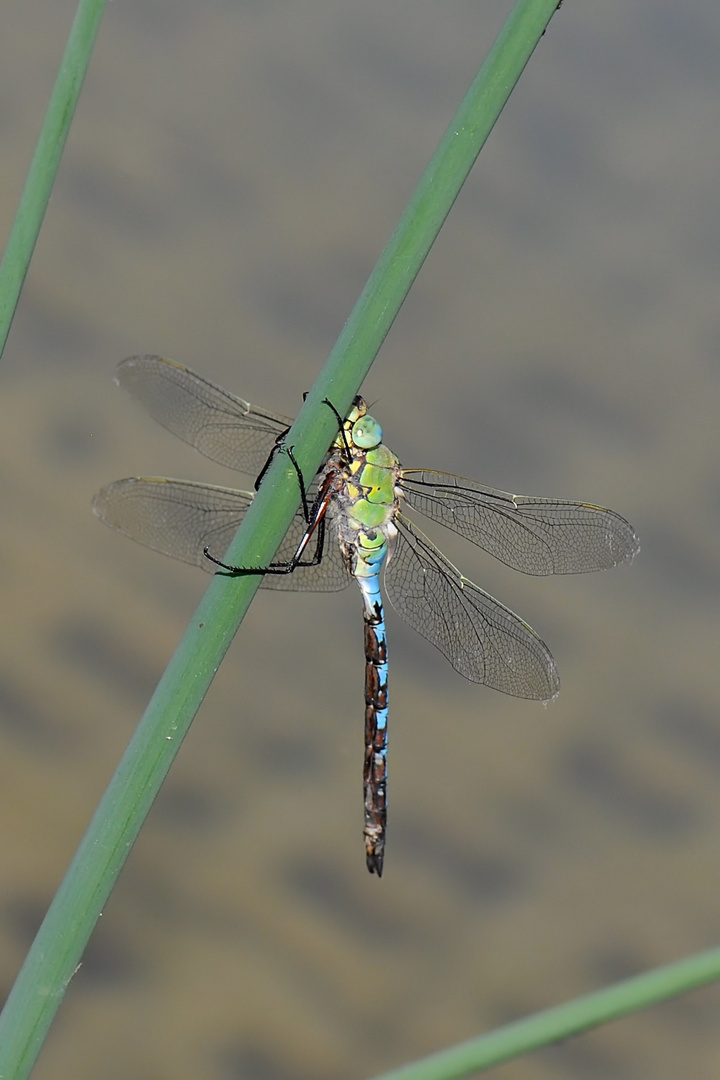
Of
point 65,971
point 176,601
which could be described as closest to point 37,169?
point 65,971

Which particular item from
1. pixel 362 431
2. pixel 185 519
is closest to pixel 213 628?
pixel 362 431

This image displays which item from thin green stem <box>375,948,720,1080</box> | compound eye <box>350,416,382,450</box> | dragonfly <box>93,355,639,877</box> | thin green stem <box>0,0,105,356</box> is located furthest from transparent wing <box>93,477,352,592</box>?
thin green stem <box>375,948,720,1080</box>

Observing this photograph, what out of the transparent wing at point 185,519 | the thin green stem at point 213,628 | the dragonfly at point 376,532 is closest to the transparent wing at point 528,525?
the dragonfly at point 376,532

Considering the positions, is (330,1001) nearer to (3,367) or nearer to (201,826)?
(201,826)

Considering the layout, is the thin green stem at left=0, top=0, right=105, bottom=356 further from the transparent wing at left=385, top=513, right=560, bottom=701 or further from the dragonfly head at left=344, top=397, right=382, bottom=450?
the transparent wing at left=385, top=513, right=560, bottom=701

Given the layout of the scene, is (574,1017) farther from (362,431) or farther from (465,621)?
(465,621)
